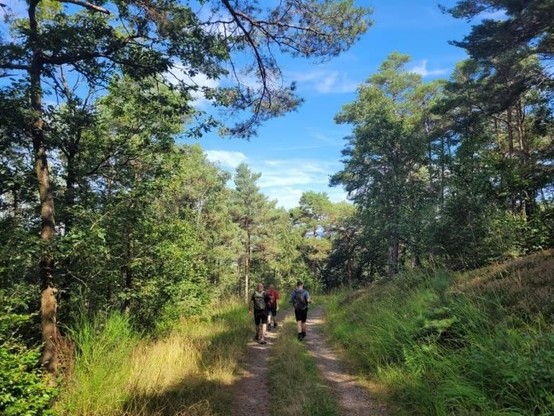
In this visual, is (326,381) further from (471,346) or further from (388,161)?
(388,161)

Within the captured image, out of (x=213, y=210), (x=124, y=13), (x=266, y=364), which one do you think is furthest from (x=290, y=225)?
(x=124, y=13)

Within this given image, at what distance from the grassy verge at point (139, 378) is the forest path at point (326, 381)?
0.30 meters

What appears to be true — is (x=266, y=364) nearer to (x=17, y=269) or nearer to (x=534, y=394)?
(x=17, y=269)

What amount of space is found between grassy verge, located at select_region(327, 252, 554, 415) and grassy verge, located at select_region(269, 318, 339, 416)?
103 cm

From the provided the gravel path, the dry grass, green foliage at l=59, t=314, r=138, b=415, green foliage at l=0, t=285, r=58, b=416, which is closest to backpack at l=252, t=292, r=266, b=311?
the gravel path

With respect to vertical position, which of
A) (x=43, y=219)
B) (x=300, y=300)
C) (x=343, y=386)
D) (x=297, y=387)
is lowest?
(x=343, y=386)

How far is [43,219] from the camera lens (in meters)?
6.09

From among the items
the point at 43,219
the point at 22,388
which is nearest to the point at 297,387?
the point at 22,388

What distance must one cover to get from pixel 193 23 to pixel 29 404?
217 inches

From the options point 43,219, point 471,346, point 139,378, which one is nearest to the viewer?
point 471,346

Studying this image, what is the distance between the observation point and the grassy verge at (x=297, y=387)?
600 centimetres

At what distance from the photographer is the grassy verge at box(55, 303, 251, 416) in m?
4.93

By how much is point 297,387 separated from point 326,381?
1000 mm

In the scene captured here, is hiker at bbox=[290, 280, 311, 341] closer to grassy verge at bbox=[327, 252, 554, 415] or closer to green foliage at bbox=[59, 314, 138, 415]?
grassy verge at bbox=[327, 252, 554, 415]
